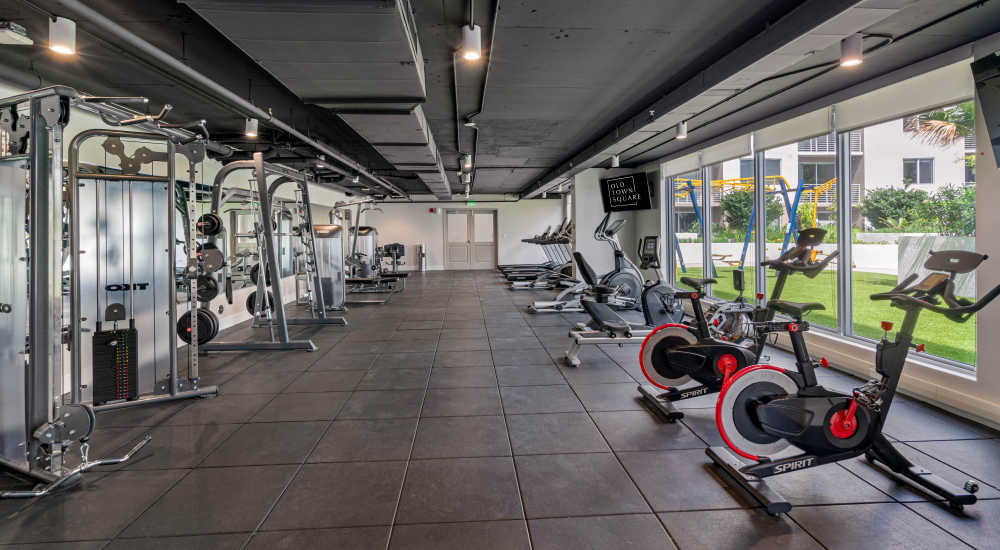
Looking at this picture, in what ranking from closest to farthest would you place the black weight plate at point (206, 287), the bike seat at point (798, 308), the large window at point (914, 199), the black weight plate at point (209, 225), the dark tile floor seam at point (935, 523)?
1. the dark tile floor seam at point (935, 523)
2. the bike seat at point (798, 308)
3. the large window at point (914, 199)
4. the black weight plate at point (209, 225)
5. the black weight plate at point (206, 287)

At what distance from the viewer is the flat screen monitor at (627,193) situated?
8.92 meters

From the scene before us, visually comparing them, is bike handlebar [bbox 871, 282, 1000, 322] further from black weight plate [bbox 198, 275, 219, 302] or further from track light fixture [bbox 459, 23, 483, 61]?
black weight plate [bbox 198, 275, 219, 302]

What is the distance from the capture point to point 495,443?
2.93 meters

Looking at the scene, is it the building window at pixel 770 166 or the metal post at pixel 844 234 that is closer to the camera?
the metal post at pixel 844 234

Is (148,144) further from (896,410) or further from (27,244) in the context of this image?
(896,410)

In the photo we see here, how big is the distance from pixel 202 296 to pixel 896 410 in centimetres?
622

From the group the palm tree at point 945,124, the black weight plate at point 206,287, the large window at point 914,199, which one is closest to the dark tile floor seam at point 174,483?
the black weight plate at point 206,287

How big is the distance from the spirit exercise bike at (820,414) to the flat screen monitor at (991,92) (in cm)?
163

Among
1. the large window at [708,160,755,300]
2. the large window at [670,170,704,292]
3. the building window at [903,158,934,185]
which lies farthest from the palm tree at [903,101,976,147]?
the large window at [670,170,704,292]

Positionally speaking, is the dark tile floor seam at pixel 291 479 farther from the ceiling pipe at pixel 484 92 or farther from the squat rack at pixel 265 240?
the ceiling pipe at pixel 484 92

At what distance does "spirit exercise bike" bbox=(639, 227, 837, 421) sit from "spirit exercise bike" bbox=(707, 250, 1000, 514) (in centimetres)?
49

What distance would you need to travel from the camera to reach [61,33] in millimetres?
2850

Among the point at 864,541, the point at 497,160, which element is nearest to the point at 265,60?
the point at 864,541

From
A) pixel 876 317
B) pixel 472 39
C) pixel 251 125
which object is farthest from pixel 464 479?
pixel 876 317
